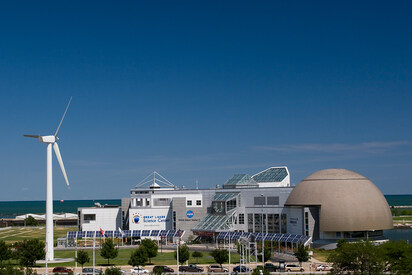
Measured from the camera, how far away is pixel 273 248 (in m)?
135

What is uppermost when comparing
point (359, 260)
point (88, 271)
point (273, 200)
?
point (273, 200)

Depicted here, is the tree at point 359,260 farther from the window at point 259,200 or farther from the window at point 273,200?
the window at point 259,200

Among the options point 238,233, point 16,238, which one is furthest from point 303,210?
point 16,238

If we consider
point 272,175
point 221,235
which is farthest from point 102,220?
point 272,175

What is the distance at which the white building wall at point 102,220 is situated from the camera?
548 ft

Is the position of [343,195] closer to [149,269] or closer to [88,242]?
[149,269]

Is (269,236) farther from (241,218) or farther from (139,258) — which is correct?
(139,258)

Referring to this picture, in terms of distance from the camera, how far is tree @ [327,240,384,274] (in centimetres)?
8418

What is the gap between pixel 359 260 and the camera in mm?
85375

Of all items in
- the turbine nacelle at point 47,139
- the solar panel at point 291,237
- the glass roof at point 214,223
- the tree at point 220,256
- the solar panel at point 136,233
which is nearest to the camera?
the tree at point 220,256

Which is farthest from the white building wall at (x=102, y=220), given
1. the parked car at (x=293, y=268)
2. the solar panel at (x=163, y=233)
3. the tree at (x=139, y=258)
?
the parked car at (x=293, y=268)

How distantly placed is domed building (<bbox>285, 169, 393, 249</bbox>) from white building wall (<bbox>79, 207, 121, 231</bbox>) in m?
57.6

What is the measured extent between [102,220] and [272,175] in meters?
53.7

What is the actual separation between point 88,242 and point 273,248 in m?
54.4
